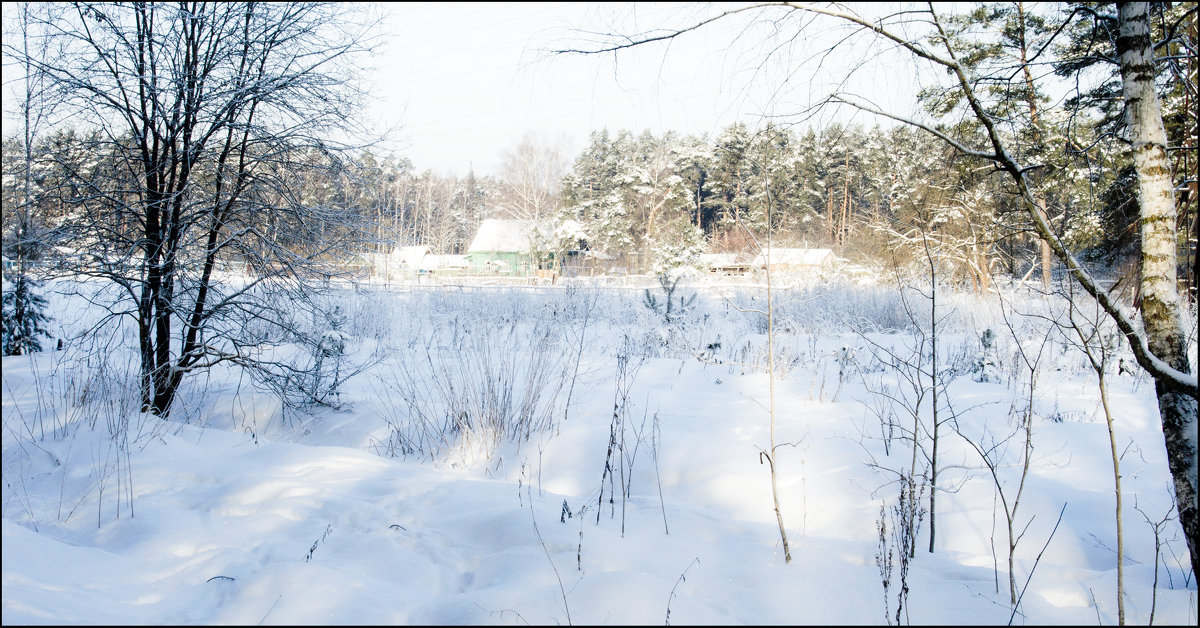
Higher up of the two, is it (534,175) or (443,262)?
(534,175)

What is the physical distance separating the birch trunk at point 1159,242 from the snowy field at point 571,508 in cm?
33

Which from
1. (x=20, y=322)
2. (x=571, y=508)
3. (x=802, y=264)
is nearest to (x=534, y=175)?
(x=802, y=264)

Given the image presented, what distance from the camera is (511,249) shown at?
3766cm

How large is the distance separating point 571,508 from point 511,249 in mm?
35518

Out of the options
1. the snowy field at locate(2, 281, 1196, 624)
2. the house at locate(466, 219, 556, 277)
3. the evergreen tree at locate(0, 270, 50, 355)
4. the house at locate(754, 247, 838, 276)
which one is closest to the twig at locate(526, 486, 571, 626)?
the snowy field at locate(2, 281, 1196, 624)

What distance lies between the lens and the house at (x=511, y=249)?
33500mm

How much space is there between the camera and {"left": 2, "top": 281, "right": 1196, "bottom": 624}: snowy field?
6.10 ft

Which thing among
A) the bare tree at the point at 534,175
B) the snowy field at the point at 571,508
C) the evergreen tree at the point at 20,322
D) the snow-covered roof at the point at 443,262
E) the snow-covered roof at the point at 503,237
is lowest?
the snowy field at the point at 571,508

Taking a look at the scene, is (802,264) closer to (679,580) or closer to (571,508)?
(571,508)

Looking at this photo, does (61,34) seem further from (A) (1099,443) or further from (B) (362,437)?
(A) (1099,443)

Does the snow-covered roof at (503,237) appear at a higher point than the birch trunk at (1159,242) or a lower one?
higher

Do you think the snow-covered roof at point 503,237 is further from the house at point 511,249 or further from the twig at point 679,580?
the twig at point 679,580

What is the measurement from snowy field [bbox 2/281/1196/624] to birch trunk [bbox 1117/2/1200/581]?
33 centimetres

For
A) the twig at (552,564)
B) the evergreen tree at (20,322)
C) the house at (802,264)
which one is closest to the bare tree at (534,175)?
the house at (802,264)
